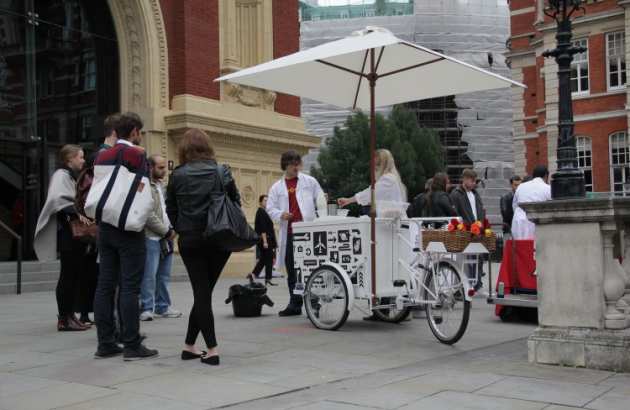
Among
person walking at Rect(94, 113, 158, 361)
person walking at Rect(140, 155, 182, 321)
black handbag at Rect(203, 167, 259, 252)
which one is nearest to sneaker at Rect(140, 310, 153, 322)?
person walking at Rect(140, 155, 182, 321)

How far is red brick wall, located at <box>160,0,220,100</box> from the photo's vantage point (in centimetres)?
1742

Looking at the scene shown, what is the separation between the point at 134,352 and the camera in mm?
6141

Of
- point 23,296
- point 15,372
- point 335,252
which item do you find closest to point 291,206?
point 335,252

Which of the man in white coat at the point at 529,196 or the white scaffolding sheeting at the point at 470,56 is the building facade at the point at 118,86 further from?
the white scaffolding sheeting at the point at 470,56

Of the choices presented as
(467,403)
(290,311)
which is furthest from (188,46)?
(467,403)

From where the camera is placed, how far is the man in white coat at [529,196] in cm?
1046

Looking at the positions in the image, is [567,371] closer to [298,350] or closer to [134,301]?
[298,350]

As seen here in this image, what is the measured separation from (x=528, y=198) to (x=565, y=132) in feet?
10.3

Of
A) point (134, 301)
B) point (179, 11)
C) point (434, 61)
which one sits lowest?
point (134, 301)

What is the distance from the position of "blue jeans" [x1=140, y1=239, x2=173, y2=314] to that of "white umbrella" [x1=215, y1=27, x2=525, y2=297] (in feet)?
7.56

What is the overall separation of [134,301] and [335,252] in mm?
2480

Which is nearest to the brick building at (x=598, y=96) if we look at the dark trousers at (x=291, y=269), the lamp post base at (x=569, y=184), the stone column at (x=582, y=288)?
the dark trousers at (x=291, y=269)

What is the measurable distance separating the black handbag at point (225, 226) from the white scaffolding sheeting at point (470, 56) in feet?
155

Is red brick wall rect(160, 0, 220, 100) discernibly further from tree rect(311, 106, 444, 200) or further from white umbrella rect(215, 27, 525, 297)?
tree rect(311, 106, 444, 200)
